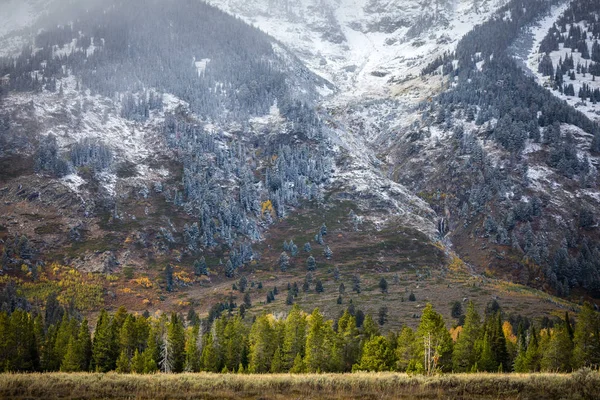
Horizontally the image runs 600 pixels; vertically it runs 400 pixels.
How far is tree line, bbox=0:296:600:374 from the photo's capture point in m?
59.2

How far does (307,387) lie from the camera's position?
33.8 metres

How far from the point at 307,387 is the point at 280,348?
121ft

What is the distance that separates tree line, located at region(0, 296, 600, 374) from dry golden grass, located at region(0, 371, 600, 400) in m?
22.6

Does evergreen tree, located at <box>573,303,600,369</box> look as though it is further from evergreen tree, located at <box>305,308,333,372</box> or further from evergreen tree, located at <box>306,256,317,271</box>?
evergreen tree, located at <box>306,256,317,271</box>

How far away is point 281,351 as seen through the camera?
225 ft

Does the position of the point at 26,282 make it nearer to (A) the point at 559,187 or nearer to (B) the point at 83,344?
(B) the point at 83,344

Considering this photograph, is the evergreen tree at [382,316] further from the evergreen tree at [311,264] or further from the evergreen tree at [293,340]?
the evergreen tree at [311,264]

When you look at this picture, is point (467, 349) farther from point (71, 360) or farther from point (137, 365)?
point (71, 360)

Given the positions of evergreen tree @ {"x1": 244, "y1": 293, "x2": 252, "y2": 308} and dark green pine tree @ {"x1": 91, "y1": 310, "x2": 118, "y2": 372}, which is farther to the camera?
evergreen tree @ {"x1": 244, "y1": 293, "x2": 252, "y2": 308}

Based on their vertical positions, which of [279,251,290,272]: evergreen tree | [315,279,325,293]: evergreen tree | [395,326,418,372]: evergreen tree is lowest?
[395,326,418,372]: evergreen tree

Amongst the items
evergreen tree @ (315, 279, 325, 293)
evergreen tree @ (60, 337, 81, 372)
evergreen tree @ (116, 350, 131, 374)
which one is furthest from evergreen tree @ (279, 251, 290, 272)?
evergreen tree @ (60, 337, 81, 372)

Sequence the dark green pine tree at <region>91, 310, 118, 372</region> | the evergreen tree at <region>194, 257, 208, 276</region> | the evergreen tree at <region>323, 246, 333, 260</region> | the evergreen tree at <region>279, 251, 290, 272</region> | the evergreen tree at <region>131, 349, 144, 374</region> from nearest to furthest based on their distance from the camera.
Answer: the evergreen tree at <region>131, 349, 144, 374</region> < the dark green pine tree at <region>91, 310, 118, 372</region> < the evergreen tree at <region>194, 257, 208, 276</region> < the evergreen tree at <region>279, 251, 290, 272</region> < the evergreen tree at <region>323, 246, 333, 260</region>

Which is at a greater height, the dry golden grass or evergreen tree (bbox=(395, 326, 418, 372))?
the dry golden grass

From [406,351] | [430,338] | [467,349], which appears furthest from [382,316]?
[430,338]
